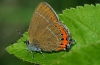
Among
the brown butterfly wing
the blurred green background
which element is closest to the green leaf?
the brown butterfly wing

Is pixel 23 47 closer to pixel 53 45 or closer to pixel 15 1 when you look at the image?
pixel 53 45

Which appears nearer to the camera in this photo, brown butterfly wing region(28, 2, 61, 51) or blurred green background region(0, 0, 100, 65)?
brown butterfly wing region(28, 2, 61, 51)

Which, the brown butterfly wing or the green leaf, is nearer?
the green leaf

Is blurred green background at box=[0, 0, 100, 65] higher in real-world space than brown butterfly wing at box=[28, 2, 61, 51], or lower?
higher

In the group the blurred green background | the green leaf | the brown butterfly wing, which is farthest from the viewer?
the blurred green background

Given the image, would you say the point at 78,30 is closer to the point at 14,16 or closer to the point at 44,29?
the point at 44,29

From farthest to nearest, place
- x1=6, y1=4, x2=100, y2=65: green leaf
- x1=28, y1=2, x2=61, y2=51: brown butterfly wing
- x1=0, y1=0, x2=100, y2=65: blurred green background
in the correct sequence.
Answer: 1. x1=0, y1=0, x2=100, y2=65: blurred green background
2. x1=28, y1=2, x2=61, y2=51: brown butterfly wing
3. x1=6, y1=4, x2=100, y2=65: green leaf

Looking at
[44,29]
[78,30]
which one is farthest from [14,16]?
[78,30]

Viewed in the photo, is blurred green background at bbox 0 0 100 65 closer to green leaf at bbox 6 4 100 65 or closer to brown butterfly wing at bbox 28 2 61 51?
brown butterfly wing at bbox 28 2 61 51

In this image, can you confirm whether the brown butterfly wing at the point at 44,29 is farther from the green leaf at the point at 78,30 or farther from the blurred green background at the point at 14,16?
the blurred green background at the point at 14,16
